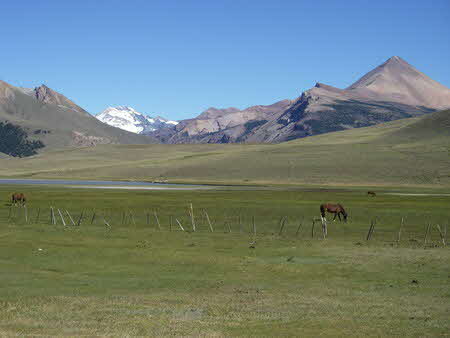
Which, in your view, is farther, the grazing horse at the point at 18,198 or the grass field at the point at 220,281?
the grazing horse at the point at 18,198

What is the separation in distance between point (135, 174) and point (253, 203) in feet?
387

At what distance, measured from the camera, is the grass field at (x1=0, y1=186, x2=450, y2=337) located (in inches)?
741

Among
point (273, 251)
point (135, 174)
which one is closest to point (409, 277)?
point (273, 251)

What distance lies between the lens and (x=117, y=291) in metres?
23.9

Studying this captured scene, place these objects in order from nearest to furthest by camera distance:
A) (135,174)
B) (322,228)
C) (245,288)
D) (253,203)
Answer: (245,288), (322,228), (253,203), (135,174)

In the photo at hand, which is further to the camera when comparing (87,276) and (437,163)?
(437,163)

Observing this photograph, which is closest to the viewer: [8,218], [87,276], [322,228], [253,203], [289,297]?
[289,297]

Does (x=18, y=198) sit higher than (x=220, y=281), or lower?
higher

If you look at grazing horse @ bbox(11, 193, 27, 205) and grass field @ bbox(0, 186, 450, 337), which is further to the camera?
grazing horse @ bbox(11, 193, 27, 205)

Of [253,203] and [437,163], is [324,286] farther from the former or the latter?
[437,163]

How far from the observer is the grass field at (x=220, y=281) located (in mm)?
18828

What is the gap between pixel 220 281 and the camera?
26609mm

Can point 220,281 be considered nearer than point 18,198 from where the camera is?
Yes

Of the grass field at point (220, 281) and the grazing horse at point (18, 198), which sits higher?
the grazing horse at point (18, 198)
